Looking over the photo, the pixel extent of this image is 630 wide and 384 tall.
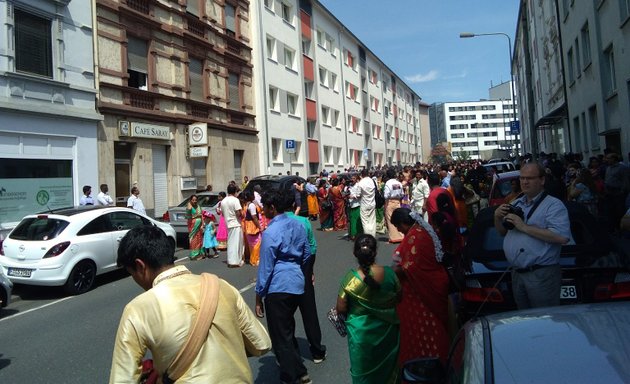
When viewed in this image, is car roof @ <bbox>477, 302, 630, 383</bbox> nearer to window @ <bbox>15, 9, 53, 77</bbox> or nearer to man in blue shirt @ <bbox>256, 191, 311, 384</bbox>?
man in blue shirt @ <bbox>256, 191, 311, 384</bbox>

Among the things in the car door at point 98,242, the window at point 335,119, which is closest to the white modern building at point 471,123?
the window at point 335,119

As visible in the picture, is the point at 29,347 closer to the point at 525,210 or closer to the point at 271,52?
the point at 525,210

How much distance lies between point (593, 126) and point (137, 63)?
18.5 meters

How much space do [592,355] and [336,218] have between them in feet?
50.9

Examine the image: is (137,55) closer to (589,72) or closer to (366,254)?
(366,254)

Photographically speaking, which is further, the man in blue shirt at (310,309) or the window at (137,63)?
the window at (137,63)

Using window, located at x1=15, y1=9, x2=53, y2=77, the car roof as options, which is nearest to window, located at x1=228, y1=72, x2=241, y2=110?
window, located at x1=15, y1=9, x2=53, y2=77

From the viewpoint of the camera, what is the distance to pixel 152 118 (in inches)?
739

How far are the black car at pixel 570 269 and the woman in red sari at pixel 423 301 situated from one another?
40 cm

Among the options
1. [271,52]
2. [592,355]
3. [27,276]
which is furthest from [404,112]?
[592,355]

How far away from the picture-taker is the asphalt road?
5059 mm

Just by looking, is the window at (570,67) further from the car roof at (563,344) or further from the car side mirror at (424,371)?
the car side mirror at (424,371)

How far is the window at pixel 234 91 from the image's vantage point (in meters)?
25.0

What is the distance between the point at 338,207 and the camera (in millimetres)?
17312
